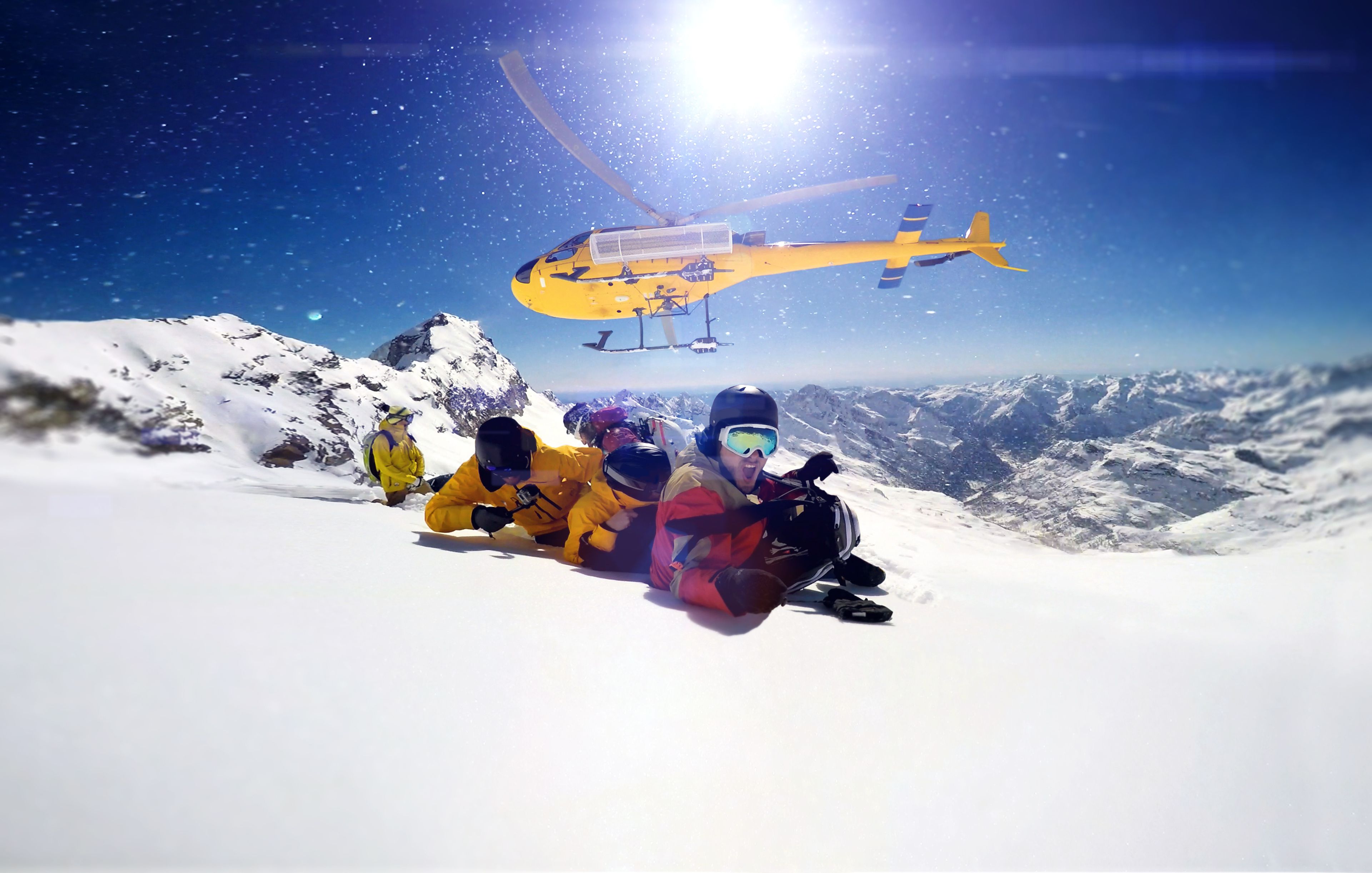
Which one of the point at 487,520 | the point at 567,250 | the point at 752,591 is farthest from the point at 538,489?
the point at 567,250

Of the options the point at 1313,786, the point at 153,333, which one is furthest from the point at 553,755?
the point at 1313,786

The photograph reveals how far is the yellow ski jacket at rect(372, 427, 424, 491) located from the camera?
14.7ft

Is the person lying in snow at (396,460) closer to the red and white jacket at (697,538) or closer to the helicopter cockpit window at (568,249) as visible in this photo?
the red and white jacket at (697,538)

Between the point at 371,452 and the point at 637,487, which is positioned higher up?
the point at 371,452

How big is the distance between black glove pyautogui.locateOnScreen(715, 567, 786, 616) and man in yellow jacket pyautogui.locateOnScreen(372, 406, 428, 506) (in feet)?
12.7

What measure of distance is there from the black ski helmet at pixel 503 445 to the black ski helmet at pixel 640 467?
50cm

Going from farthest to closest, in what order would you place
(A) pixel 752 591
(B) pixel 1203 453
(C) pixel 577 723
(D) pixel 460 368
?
(D) pixel 460 368 < (B) pixel 1203 453 < (A) pixel 752 591 < (C) pixel 577 723

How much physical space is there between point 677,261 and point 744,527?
707cm

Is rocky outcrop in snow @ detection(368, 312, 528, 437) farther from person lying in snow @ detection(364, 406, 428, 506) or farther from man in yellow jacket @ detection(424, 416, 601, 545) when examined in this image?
man in yellow jacket @ detection(424, 416, 601, 545)

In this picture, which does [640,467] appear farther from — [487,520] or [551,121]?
[551,121]

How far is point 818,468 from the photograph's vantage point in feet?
7.61

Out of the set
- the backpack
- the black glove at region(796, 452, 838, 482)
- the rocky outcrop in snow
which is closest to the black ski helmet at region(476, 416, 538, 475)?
the black glove at region(796, 452, 838, 482)

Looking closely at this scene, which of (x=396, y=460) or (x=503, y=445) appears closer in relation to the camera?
(x=503, y=445)

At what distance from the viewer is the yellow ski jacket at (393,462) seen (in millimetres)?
4492
